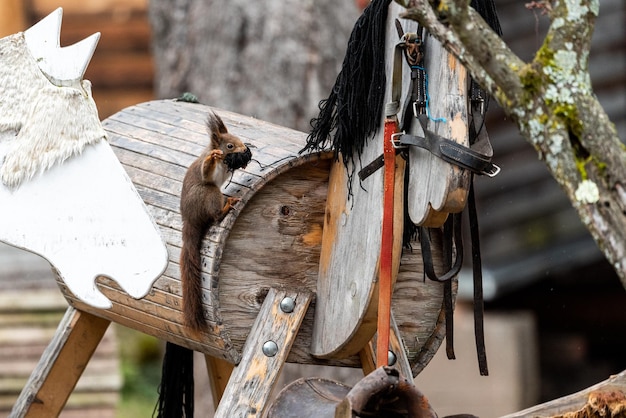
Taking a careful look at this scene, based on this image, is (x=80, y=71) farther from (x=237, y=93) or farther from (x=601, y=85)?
(x=601, y=85)

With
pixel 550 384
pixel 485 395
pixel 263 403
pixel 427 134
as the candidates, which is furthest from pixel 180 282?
pixel 550 384

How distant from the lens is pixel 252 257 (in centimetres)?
248

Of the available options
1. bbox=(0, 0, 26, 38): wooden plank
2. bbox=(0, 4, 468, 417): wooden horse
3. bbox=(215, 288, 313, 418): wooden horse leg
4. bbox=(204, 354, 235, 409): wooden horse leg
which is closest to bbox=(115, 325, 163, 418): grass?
bbox=(0, 0, 26, 38): wooden plank

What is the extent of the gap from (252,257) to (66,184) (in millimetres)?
480

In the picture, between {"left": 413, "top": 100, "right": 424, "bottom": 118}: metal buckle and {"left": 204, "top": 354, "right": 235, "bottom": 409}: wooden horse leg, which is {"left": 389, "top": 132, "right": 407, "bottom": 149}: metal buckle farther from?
{"left": 204, "top": 354, "right": 235, "bottom": 409}: wooden horse leg

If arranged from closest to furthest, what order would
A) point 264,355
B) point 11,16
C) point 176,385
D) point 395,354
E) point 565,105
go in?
point 565,105 < point 264,355 < point 395,354 < point 176,385 < point 11,16

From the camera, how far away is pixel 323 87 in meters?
4.53

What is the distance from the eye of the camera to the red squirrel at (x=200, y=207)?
7.96ft

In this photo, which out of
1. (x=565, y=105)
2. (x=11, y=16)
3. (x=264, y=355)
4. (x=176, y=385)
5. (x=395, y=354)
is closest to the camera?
(x=565, y=105)

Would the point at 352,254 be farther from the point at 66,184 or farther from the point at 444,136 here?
the point at 66,184

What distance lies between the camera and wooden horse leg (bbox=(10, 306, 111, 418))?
3043 millimetres

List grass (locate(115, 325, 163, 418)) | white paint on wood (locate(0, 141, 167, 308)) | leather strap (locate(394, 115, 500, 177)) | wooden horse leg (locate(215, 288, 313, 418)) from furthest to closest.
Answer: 1. grass (locate(115, 325, 163, 418))
2. wooden horse leg (locate(215, 288, 313, 418))
3. white paint on wood (locate(0, 141, 167, 308))
4. leather strap (locate(394, 115, 500, 177))

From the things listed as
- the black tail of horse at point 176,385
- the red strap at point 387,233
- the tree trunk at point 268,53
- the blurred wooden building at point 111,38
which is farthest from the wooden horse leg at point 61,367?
the blurred wooden building at point 111,38

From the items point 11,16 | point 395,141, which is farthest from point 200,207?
point 11,16
